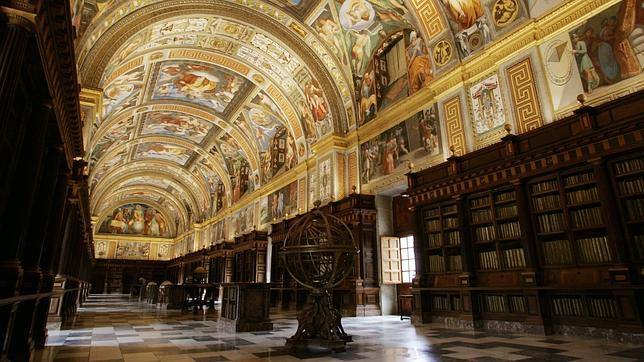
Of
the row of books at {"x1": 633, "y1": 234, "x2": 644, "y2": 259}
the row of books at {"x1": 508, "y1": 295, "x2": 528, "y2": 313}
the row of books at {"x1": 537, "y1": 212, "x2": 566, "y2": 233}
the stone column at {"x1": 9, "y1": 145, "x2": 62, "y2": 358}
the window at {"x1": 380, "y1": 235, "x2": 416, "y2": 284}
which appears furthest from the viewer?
the window at {"x1": 380, "y1": 235, "x2": 416, "y2": 284}

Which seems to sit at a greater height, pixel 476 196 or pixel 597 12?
A: pixel 597 12

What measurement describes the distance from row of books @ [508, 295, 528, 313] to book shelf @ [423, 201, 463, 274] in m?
1.22

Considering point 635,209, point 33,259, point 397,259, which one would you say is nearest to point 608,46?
point 635,209

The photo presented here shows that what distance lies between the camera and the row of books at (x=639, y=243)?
18.2 ft

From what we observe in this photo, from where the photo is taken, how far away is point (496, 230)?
762 centimetres

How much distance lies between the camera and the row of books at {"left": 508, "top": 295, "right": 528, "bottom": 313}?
23.0 ft

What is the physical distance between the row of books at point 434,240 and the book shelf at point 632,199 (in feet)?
12.4

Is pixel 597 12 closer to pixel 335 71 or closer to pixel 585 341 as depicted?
pixel 585 341

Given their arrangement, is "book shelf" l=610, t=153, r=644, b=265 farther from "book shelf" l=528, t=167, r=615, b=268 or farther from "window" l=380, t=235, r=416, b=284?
"window" l=380, t=235, r=416, b=284

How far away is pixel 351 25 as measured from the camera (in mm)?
12695

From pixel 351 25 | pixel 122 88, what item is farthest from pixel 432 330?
pixel 122 88

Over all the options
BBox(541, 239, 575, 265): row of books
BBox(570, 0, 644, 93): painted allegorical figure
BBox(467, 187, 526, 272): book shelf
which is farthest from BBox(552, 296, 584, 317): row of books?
BBox(570, 0, 644, 93): painted allegorical figure

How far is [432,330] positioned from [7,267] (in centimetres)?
665

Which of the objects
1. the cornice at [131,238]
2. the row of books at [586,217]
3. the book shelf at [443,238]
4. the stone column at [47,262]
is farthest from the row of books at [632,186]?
the cornice at [131,238]
